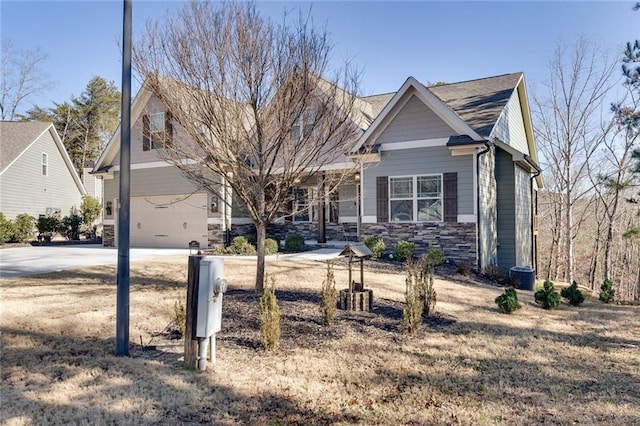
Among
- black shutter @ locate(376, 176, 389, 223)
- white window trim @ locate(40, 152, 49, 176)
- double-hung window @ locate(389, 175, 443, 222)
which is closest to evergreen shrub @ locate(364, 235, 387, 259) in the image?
black shutter @ locate(376, 176, 389, 223)

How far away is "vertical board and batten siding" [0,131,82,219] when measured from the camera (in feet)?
75.4

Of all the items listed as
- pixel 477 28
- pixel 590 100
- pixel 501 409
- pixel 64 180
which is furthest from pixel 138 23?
pixel 64 180

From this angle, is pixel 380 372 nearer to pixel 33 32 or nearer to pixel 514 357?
pixel 514 357

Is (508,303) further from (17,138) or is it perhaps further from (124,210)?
(17,138)

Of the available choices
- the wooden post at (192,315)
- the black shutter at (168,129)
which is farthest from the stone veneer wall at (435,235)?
the wooden post at (192,315)

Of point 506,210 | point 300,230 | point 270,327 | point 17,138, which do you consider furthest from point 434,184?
point 17,138

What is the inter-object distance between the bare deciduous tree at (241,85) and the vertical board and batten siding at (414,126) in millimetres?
6948

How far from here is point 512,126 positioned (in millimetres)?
16203

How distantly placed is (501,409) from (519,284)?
928cm

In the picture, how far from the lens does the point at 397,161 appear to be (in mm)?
13328

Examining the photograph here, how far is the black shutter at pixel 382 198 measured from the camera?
531 inches

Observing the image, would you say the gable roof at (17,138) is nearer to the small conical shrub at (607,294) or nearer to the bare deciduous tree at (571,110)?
the small conical shrub at (607,294)

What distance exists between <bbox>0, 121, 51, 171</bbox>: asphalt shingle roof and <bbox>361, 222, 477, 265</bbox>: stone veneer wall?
858 inches

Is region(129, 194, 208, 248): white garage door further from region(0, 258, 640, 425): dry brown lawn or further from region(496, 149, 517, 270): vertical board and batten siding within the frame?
region(496, 149, 517, 270): vertical board and batten siding
